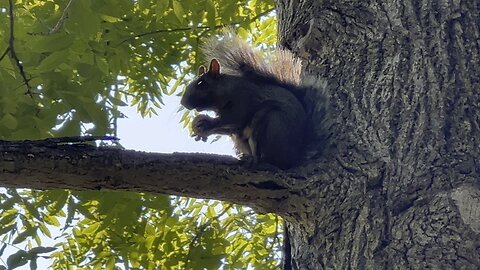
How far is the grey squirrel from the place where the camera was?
8.13ft

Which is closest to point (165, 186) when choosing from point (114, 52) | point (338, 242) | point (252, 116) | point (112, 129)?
point (338, 242)

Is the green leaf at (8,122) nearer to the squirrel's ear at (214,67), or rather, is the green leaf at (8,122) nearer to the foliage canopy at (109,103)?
the foliage canopy at (109,103)

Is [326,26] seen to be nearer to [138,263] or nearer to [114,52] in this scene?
[114,52]

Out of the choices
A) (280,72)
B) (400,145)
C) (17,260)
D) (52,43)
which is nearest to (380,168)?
(400,145)

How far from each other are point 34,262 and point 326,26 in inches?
45.0

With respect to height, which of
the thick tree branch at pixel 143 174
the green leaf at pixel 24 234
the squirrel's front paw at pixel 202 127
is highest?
the squirrel's front paw at pixel 202 127

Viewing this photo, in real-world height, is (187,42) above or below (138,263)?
above

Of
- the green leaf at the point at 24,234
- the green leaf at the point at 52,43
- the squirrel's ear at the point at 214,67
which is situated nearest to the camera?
the green leaf at the point at 52,43

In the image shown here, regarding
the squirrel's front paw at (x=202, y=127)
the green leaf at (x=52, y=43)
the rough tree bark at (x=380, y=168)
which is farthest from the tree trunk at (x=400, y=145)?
the green leaf at (x=52, y=43)

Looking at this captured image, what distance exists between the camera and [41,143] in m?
2.12

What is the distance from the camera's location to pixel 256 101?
2740 mm

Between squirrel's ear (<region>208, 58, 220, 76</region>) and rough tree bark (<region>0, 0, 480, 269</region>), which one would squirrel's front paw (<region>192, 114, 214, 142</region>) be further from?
rough tree bark (<region>0, 0, 480, 269</region>)

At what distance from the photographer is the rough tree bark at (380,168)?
2.07 metres

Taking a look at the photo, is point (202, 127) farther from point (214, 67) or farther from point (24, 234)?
point (24, 234)
